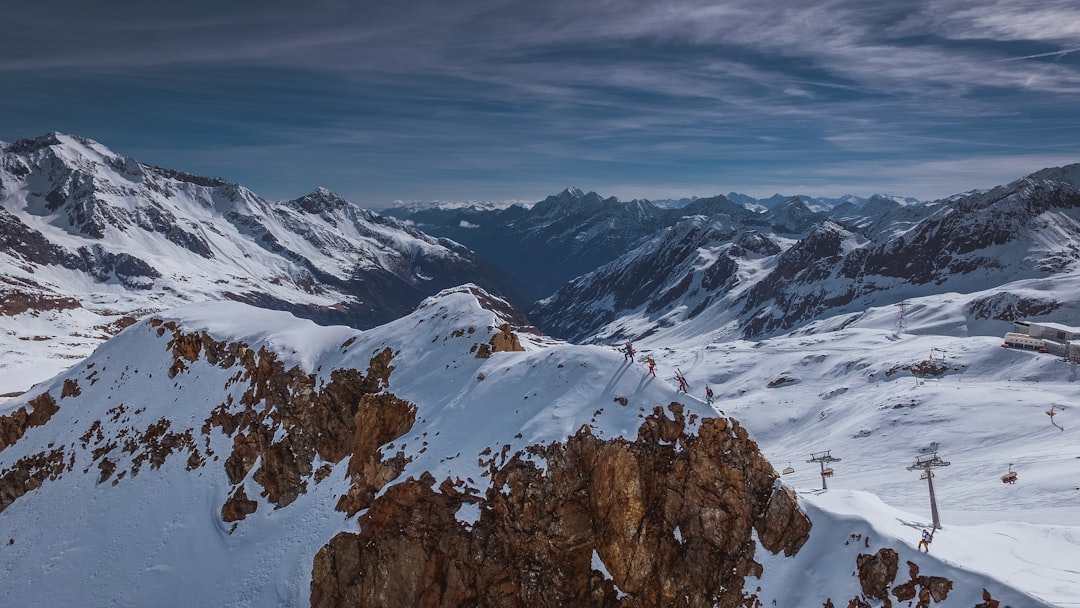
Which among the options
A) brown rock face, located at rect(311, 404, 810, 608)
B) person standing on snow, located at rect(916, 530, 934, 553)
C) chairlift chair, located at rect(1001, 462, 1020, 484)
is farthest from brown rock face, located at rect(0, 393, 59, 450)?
chairlift chair, located at rect(1001, 462, 1020, 484)

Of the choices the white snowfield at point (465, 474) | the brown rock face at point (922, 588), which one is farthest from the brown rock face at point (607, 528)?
the brown rock face at point (922, 588)

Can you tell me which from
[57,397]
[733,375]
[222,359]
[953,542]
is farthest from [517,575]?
[733,375]

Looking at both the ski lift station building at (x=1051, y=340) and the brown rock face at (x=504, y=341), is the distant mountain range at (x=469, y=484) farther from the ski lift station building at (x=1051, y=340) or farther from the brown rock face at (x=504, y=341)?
the ski lift station building at (x=1051, y=340)

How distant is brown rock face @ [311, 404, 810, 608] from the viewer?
3422 cm

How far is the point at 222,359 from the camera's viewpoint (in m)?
65.5

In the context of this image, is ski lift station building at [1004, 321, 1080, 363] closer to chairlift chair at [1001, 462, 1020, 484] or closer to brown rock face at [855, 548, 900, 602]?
chairlift chair at [1001, 462, 1020, 484]

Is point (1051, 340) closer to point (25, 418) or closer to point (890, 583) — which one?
point (890, 583)

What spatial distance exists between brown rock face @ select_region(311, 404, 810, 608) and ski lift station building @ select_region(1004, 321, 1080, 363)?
332 ft

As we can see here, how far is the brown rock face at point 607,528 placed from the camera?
34.2 metres

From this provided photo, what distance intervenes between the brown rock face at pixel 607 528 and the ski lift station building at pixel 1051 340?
332 feet

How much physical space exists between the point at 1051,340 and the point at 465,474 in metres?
138

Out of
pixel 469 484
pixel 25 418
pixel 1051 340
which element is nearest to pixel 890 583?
pixel 469 484

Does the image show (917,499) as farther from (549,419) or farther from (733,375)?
(733,375)

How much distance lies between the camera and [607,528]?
35281mm
